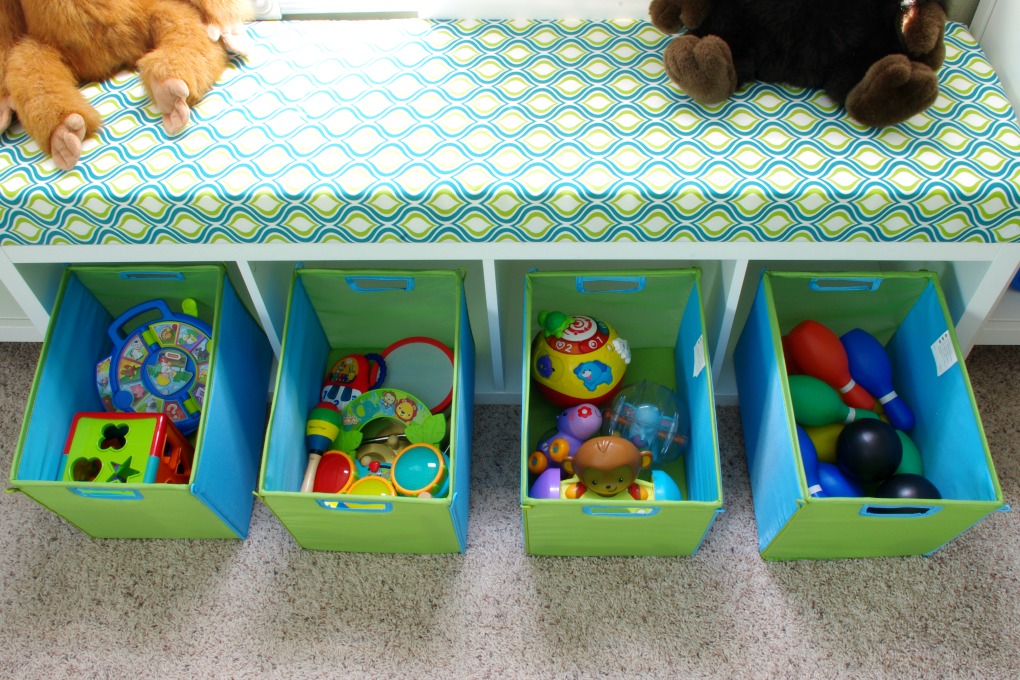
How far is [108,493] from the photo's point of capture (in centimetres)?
126

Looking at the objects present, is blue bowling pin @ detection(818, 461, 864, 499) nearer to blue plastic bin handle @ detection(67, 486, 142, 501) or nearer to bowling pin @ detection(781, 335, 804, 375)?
bowling pin @ detection(781, 335, 804, 375)

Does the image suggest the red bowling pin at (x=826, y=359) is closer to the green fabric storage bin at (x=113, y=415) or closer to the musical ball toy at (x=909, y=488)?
the musical ball toy at (x=909, y=488)

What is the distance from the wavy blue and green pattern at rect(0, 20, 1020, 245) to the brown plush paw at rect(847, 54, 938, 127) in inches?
1.2

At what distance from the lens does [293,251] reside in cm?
127

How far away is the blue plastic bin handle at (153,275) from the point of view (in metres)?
1.41

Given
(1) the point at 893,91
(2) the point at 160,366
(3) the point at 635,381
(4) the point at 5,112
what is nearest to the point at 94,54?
(4) the point at 5,112

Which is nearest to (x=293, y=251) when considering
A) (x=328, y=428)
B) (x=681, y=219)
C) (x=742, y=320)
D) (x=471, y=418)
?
(x=328, y=428)

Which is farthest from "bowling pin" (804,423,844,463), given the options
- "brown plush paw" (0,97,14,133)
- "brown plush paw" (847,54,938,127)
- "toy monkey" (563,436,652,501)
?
"brown plush paw" (0,97,14,133)

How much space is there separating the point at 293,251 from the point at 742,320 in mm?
843

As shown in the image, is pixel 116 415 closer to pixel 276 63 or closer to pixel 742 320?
pixel 276 63

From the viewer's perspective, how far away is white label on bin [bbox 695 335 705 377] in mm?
1305

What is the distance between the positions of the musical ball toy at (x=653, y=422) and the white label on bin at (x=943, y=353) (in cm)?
40

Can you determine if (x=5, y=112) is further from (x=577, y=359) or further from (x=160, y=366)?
(x=577, y=359)

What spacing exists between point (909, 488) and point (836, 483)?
0.34 ft
